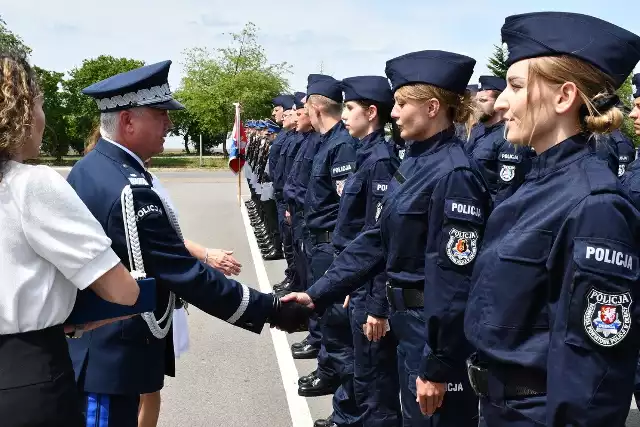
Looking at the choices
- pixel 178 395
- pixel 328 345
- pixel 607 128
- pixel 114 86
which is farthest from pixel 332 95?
pixel 607 128

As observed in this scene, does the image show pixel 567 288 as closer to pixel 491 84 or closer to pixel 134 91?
pixel 134 91

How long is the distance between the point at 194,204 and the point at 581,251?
1684 centimetres

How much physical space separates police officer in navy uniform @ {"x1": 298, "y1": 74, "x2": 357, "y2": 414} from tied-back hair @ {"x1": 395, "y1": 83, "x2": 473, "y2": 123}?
1953 millimetres

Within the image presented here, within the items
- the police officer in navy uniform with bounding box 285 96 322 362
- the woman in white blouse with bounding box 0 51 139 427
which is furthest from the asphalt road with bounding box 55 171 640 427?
the woman in white blouse with bounding box 0 51 139 427

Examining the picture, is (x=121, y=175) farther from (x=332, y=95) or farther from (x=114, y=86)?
(x=332, y=95)

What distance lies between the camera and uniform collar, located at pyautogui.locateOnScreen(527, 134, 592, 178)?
6.43 feet

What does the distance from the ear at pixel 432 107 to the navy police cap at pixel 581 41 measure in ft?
4.02

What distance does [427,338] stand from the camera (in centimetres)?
284

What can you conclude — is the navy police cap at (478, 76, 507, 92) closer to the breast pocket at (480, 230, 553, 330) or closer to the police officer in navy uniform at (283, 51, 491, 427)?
the police officer in navy uniform at (283, 51, 491, 427)

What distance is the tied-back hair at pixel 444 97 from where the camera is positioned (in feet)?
10.9

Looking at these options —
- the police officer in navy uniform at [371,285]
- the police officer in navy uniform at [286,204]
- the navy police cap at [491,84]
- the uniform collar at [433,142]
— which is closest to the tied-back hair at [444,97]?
the uniform collar at [433,142]

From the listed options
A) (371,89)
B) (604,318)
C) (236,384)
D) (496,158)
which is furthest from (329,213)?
(604,318)

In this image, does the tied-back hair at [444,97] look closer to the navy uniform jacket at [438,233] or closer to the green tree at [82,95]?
the navy uniform jacket at [438,233]

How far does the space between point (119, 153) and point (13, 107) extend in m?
1.04
